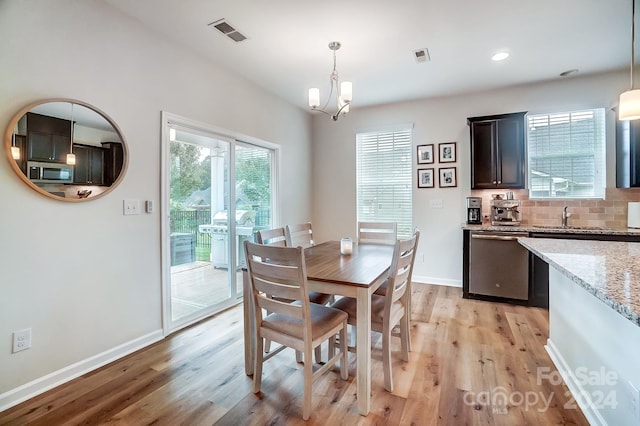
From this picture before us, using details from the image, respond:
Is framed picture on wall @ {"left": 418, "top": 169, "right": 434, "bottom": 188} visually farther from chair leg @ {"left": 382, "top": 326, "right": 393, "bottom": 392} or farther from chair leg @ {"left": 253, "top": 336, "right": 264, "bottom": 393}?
chair leg @ {"left": 253, "top": 336, "right": 264, "bottom": 393}

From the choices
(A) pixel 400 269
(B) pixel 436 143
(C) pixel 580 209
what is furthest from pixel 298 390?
(C) pixel 580 209

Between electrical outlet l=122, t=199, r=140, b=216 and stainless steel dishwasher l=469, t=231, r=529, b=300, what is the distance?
12.2 ft

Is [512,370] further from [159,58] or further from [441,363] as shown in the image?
[159,58]

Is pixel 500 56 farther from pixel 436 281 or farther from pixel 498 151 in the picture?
pixel 436 281

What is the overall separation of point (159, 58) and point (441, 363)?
11.5 feet

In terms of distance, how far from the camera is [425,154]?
450 cm

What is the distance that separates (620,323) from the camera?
4.44 feet

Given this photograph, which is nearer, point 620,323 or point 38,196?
point 620,323

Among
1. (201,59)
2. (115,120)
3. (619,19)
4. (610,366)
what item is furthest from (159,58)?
(619,19)

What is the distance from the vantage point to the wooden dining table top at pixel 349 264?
1799 millimetres

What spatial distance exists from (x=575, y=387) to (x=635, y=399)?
0.80 m

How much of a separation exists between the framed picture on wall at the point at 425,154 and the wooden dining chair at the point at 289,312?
127 inches

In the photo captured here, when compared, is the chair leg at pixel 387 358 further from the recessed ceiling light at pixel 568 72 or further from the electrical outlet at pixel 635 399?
the recessed ceiling light at pixel 568 72

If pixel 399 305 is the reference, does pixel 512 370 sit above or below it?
below
